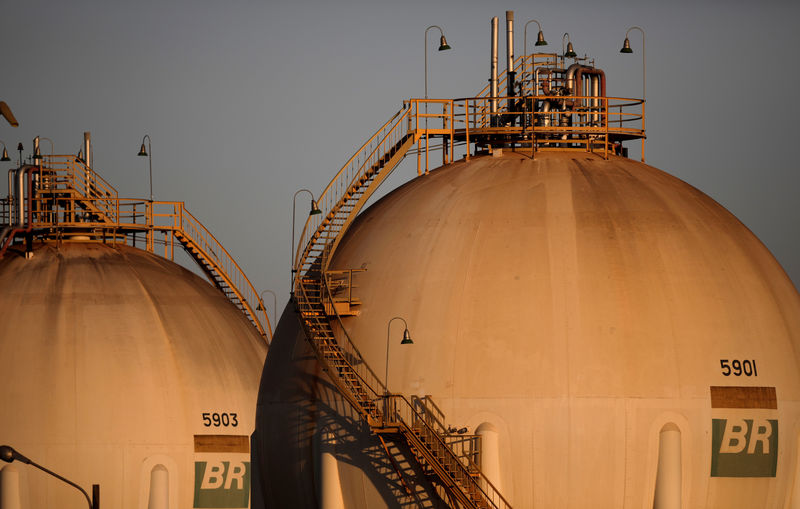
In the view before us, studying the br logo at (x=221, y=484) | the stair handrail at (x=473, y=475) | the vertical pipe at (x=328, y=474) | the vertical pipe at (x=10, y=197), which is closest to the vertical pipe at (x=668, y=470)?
the stair handrail at (x=473, y=475)

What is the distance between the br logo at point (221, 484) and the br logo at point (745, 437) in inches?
702

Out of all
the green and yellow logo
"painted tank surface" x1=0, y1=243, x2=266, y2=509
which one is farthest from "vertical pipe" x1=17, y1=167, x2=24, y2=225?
the green and yellow logo

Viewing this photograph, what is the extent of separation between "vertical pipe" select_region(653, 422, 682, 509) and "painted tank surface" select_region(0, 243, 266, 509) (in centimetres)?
1744

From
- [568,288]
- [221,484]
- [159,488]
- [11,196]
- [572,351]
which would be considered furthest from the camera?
[11,196]

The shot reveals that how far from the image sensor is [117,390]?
52625 millimetres

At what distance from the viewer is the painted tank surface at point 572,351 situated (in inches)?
1518

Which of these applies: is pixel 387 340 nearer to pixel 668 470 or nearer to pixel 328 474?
pixel 328 474

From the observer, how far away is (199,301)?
2247 inches

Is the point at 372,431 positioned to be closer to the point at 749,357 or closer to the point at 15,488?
the point at 749,357

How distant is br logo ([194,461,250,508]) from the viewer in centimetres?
5284

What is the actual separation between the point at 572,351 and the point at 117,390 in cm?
1820

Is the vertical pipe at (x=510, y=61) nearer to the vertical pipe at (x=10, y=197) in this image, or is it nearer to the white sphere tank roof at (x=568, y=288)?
the white sphere tank roof at (x=568, y=288)

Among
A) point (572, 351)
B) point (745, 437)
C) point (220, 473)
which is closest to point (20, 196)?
point (220, 473)

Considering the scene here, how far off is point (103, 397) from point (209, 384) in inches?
142
